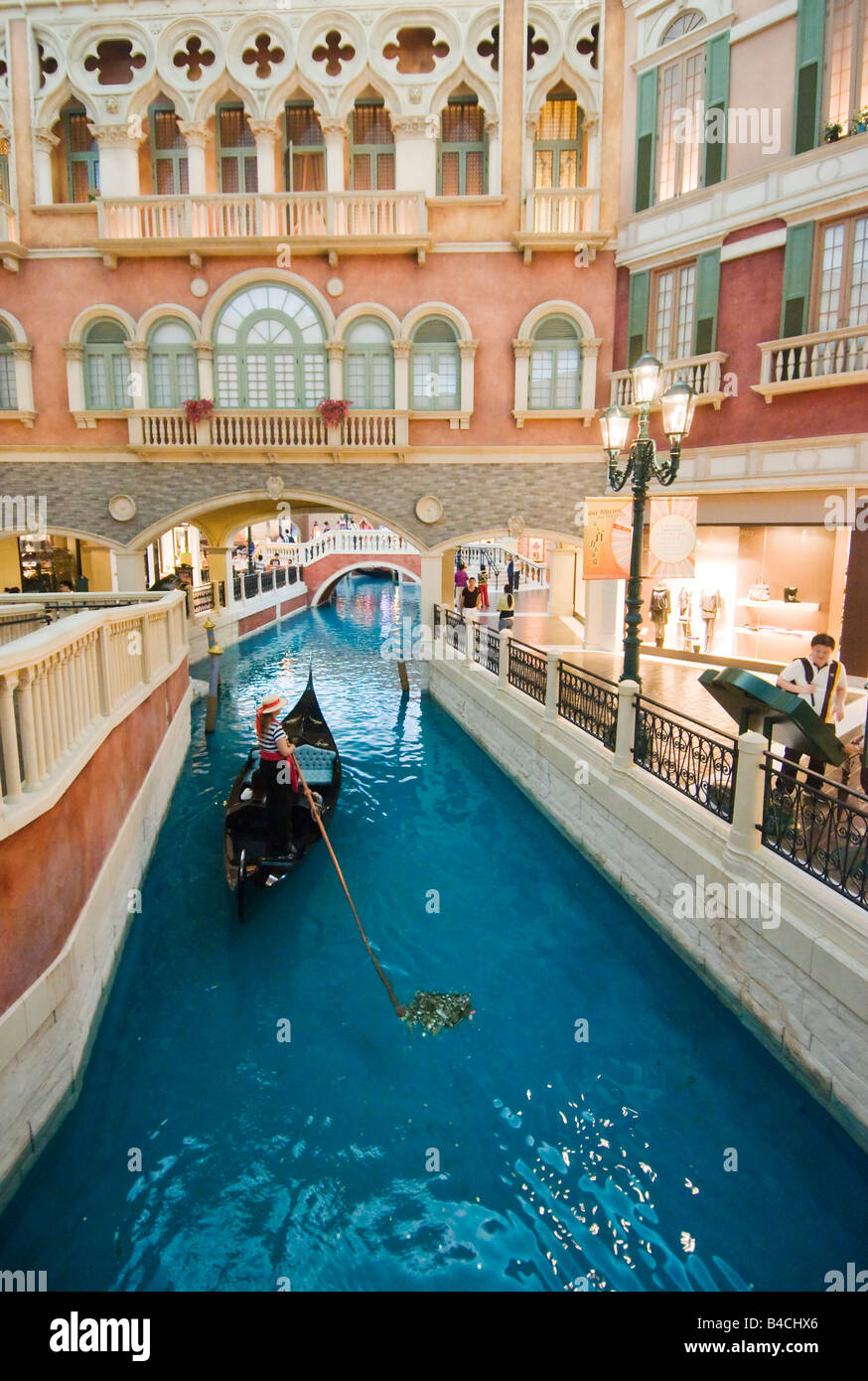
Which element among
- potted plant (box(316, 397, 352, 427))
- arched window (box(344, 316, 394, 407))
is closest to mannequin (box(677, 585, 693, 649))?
arched window (box(344, 316, 394, 407))

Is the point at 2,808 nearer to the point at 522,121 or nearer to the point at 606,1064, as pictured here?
the point at 606,1064

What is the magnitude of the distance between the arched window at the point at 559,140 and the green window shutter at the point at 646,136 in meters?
1.32

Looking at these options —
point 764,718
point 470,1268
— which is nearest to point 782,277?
point 764,718

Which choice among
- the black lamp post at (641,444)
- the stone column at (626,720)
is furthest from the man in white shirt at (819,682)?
the black lamp post at (641,444)

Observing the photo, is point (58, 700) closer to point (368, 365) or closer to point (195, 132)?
point (368, 365)

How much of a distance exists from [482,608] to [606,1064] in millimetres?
15638

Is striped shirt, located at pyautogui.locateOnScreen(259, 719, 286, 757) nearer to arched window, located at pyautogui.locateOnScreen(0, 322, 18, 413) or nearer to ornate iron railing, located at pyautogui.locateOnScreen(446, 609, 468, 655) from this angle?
ornate iron railing, located at pyautogui.locateOnScreen(446, 609, 468, 655)

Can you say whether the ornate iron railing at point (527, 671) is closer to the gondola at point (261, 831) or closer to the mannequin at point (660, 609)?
the gondola at point (261, 831)

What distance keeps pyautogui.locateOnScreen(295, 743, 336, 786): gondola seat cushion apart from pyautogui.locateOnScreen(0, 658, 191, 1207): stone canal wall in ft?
8.72

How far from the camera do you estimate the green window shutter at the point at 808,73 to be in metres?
10.3

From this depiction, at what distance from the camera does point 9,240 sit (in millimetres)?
13773

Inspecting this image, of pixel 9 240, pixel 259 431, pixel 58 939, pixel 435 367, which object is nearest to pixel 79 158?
pixel 9 240
